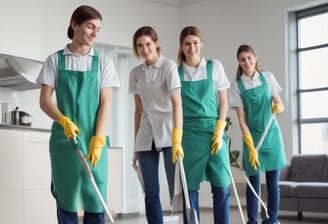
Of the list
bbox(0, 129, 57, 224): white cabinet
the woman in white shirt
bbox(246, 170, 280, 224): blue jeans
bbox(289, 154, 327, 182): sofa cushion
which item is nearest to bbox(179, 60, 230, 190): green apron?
the woman in white shirt

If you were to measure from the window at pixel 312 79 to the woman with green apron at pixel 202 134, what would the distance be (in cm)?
397

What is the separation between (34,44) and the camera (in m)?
5.75

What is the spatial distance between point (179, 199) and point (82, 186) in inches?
35.9

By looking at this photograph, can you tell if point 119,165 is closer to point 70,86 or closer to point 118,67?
point 118,67

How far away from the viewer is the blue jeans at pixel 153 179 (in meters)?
2.97

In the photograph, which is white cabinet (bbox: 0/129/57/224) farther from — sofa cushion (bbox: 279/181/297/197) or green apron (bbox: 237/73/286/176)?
sofa cushion (bbox: 279/181/297/197)

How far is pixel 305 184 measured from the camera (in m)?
5.99

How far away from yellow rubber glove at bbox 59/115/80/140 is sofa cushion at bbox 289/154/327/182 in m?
4.61

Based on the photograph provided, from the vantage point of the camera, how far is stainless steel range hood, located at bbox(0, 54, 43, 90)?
544cm

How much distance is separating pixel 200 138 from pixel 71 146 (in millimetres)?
954

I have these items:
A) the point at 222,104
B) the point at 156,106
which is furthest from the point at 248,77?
the point at 156,106

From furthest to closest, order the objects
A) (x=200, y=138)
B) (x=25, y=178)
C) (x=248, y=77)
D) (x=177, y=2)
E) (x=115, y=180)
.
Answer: (x=177, y=2)
(x=115, y=180)
(x=25, y=178)
(x=248, y=77)
(x=200, y=138)

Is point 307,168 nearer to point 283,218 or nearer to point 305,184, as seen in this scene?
point 305,184

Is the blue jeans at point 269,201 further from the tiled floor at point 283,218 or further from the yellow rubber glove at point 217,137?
the tiled floor at point 283,218
